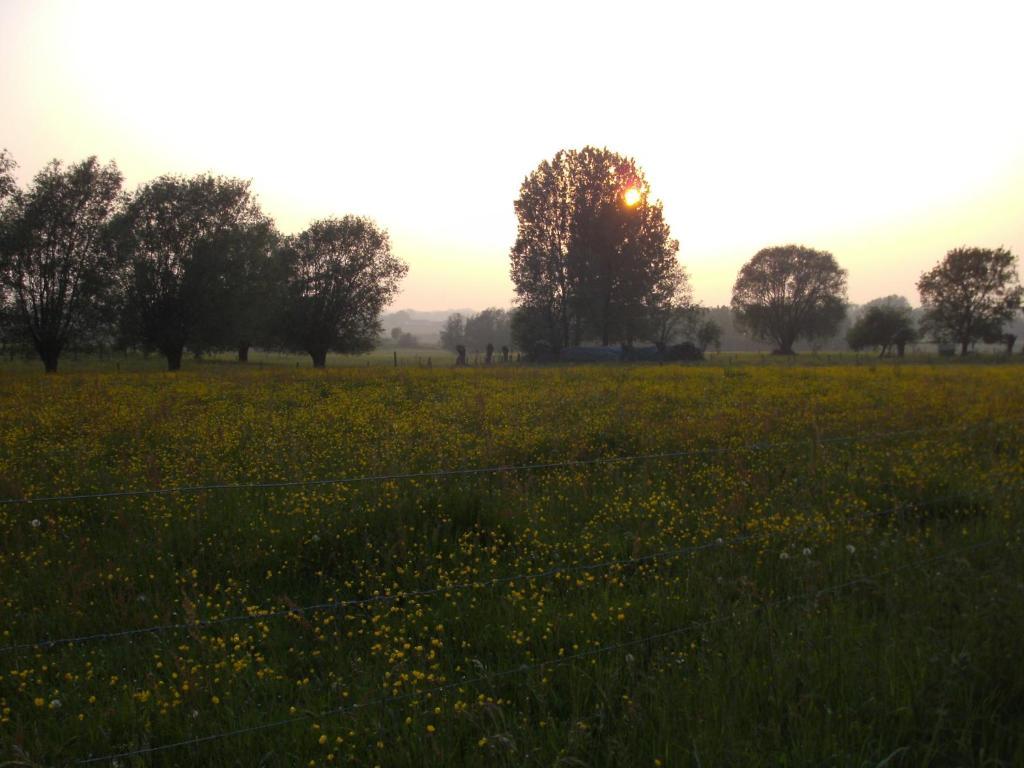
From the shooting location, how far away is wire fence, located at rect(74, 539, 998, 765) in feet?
10.7

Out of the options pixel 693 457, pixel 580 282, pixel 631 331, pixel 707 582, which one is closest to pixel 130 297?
pixel 580 282

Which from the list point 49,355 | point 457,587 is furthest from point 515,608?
point 49,355

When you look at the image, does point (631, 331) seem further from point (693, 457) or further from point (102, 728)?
point (102, 728)

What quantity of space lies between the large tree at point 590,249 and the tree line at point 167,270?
615 inches

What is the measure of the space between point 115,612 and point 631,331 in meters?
59.4

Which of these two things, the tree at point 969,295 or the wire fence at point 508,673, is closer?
the wire fence at point 508,673

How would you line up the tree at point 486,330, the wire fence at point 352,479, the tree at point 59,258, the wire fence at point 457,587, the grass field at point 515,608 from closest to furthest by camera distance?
the grass field at point 515,608
the wire fence at point 457,587
the wire fence at point 352,479
the tree at point 59,258
the tree at point 486,330

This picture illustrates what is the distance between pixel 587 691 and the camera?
12.4 feet

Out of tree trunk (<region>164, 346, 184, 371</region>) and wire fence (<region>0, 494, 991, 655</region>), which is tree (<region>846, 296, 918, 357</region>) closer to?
tree trunk (<region>164, 346, 184, 371</region>)

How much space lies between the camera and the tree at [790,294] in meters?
87.3

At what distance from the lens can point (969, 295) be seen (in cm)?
7281

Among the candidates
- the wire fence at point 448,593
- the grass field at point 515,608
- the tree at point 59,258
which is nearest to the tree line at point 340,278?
the tree at point 59,258

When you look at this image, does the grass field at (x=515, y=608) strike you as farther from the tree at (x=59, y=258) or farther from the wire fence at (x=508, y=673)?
the tree at (x=59, y=258)

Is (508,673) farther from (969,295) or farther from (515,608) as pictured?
(969,295)
